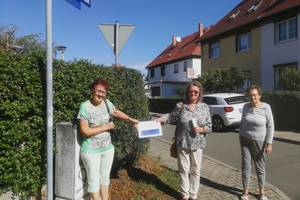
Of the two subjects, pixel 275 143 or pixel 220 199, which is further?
pixel 275 143

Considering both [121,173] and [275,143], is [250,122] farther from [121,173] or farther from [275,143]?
[275,143]

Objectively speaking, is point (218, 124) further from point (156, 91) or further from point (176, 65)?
point (156, 91)

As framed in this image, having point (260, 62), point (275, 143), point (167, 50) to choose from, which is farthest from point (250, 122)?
point (167, 50)

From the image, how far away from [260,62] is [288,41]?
10.3 ft

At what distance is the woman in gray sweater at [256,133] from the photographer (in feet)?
22.0

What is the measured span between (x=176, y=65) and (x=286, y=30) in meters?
27.2

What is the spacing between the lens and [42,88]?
5.34 meters

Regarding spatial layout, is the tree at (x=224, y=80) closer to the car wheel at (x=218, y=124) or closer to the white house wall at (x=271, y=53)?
the white house wall at (x=271, y=53)

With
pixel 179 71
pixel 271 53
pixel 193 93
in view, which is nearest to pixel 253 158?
pixel 193 93

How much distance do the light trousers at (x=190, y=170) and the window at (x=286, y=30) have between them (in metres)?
20.2

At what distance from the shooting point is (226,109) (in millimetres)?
18484

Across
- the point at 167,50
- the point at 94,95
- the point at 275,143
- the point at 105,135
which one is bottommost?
the point at 275,143

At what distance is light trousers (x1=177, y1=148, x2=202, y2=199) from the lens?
629 cm

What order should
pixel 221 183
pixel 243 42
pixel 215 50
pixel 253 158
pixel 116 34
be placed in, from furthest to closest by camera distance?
pixel 215 50, pixel 243 42, pixel 116 34, pixel 221 183, pixel 253 158
